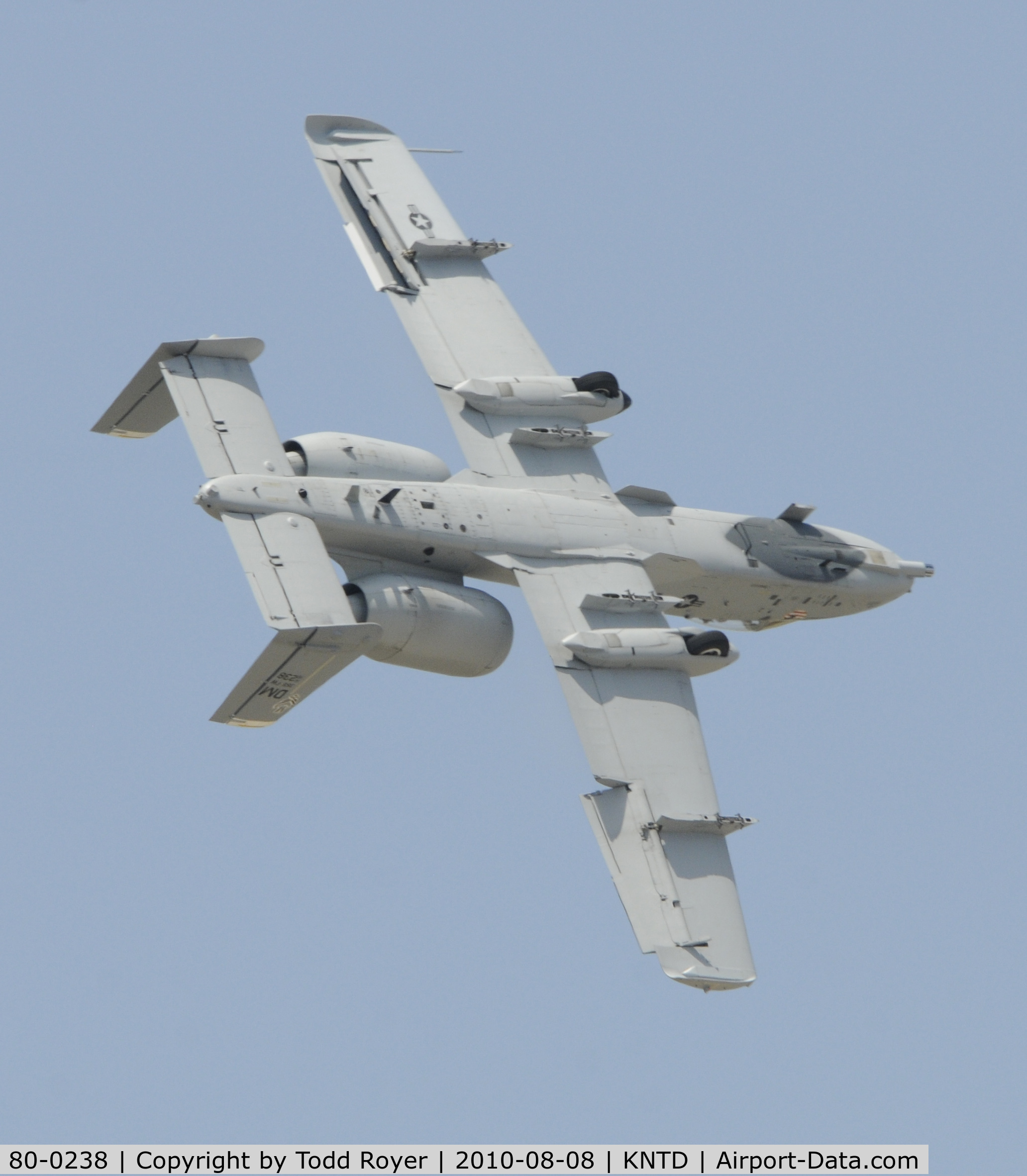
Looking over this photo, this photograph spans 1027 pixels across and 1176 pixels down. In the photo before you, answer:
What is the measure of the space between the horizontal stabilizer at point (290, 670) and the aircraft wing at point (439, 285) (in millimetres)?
6750

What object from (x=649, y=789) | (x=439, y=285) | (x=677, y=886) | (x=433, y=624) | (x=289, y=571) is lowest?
(x=677, y=886)

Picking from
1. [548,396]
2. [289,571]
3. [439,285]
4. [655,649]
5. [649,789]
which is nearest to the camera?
[289,571]

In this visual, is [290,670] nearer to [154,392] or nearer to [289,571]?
[289,571]

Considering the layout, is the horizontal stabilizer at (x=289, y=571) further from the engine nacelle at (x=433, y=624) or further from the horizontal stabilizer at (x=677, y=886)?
the horizontal stabilizer at (x=677, y=886)

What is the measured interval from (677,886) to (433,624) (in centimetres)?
628

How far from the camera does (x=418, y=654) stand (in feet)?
142

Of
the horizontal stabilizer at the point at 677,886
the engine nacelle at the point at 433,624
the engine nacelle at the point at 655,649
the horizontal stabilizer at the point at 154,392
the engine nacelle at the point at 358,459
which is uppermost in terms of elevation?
the horizontal stabilizer at the point at 154,392

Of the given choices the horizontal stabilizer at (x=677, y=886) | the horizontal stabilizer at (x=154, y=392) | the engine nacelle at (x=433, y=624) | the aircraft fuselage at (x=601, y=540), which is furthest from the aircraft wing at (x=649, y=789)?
the horizontal stabilizer at (x=154, y=392)

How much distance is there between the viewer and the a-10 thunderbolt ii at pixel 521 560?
41.6 m

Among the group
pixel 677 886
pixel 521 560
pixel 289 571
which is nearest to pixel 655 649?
pixel 521 560

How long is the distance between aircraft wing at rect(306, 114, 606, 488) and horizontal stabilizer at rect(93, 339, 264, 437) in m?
5.09

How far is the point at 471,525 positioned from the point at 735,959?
9224 mm

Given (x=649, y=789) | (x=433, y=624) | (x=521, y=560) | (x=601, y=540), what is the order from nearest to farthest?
(x=649, y=789)
(x=433, y=624)
(x=521, y=560)
(x=601, y=540)

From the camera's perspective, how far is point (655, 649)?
44000 mm
